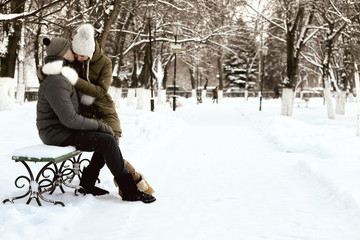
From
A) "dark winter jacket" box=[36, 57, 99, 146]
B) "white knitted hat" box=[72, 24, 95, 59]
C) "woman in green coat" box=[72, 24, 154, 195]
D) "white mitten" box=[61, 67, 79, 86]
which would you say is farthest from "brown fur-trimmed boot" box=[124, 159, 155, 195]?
"white knitted hat" box=[72, 24, 95, 59]

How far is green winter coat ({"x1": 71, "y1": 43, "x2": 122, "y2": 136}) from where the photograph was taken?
4.22 metres

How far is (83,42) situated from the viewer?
4043 mm

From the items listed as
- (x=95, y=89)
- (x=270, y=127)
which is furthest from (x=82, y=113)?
(x=270, y=127)

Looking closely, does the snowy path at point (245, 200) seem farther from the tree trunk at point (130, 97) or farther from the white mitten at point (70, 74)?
the tree trunk at point (130, 97)

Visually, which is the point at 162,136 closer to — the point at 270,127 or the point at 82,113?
the point at 270,127

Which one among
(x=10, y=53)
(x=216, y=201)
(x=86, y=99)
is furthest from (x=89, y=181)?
(x=10, y=53)

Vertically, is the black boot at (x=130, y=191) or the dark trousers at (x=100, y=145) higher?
the dark trousers at (x=100, y=145)

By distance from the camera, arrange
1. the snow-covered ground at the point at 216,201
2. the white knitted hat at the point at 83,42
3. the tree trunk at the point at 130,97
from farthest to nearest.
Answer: the tree trunk at the point at 130,97 < the white knitted hat at the point at 83,42 < the snow-covered ground at the point at 216,201

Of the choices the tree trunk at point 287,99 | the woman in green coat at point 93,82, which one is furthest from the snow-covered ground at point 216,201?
the tree trunk at point 287,99

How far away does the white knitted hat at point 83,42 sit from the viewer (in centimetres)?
405

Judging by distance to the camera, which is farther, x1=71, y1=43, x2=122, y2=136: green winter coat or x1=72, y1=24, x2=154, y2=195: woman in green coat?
x1=71, y1=43, x2=122, y2=136: green winter coat

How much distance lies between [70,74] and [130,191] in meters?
1.53

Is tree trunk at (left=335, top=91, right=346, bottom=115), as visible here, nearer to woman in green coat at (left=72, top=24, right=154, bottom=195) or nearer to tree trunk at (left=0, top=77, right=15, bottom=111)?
tree trunk at (left=0, top=77, right=15, bottom=111)

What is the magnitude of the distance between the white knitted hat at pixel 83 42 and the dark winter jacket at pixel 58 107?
248 mm
